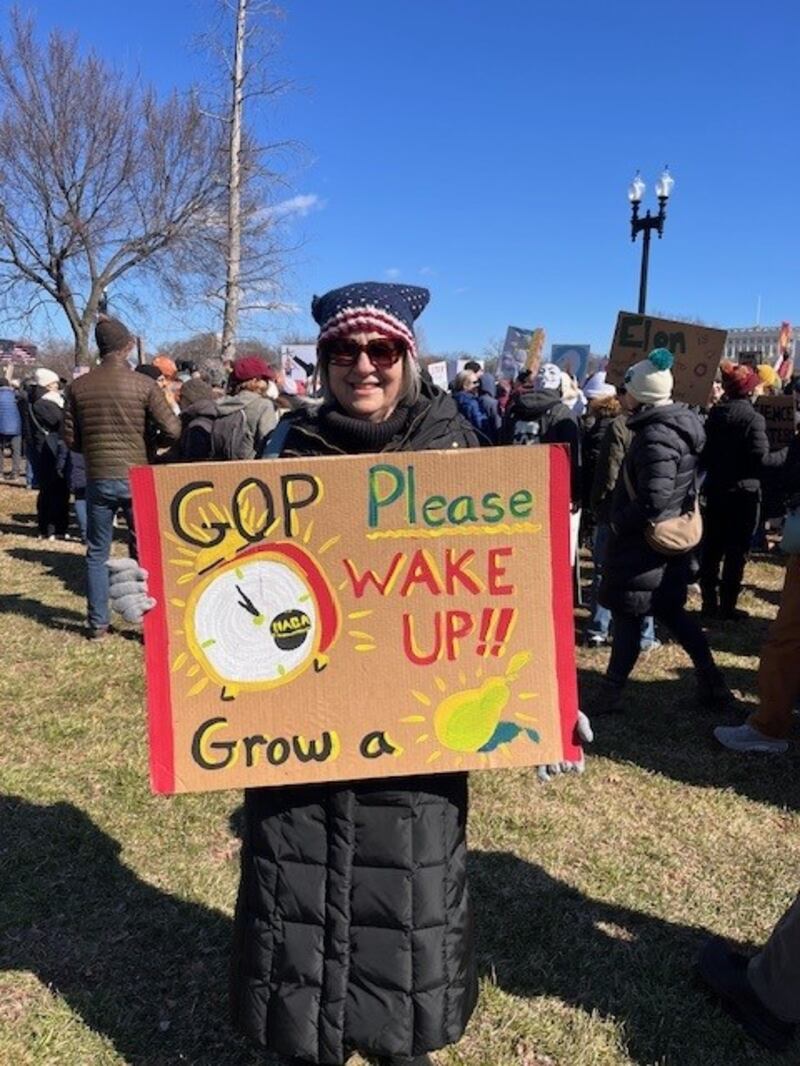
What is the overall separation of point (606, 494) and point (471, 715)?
13.6ft

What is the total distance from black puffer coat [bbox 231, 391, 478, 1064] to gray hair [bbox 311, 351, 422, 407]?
0.03 meters

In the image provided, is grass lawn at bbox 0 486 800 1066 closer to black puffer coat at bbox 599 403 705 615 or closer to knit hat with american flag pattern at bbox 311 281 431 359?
black puffer coat at bbox 599 403 705 615

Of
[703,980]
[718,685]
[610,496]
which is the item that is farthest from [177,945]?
[610,496]

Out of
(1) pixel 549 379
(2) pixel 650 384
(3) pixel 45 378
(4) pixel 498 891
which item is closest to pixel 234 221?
(3) pixel 45 378

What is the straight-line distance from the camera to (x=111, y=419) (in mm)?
5449

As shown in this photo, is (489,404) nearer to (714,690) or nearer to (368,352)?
(714,690)

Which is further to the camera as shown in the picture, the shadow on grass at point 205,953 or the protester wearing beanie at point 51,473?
the protester wearing beanie at point 51,473

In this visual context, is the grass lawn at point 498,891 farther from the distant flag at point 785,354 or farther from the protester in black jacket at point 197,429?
the distant flag at point 785,354

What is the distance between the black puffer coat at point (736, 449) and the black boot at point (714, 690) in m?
2.09

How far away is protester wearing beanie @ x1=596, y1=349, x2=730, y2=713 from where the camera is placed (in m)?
4.20

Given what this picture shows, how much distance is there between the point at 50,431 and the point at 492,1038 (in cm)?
868

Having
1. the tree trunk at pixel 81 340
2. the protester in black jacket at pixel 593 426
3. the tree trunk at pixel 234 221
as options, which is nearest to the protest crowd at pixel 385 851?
the protester in black jacket at pixel 593 426

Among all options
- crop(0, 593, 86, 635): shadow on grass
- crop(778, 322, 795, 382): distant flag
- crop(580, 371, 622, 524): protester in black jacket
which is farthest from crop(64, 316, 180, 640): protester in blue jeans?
crop(778, 322, 795, 382): distant flag

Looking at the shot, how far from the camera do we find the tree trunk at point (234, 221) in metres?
18.5
